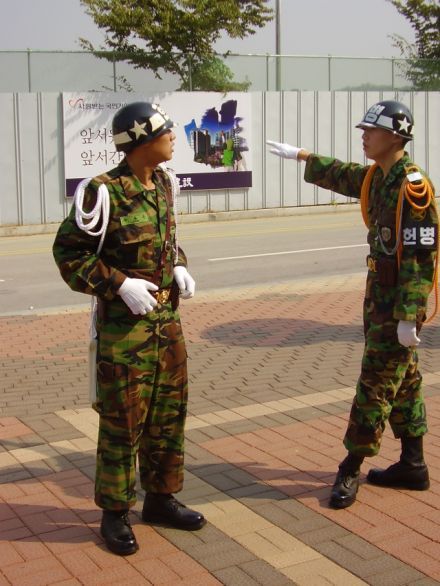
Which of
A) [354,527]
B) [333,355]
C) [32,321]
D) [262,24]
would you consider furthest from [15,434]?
[262,24]

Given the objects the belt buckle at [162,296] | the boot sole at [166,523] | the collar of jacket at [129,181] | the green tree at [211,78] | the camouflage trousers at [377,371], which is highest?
the green tree at [211,78]

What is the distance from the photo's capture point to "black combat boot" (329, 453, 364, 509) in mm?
4459

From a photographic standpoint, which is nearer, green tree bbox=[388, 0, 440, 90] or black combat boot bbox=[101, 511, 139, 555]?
black combat boot bbox=[101, 511, 139, 555]

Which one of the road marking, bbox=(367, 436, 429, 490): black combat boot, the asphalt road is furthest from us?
the road marking

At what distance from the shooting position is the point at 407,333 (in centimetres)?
433

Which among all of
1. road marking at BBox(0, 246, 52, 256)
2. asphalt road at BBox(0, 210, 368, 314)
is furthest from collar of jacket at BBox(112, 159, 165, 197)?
road marking at BBox(0, 246, 52, 256)

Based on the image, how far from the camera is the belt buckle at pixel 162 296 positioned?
4113 millimetres

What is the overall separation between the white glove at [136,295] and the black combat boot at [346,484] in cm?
139

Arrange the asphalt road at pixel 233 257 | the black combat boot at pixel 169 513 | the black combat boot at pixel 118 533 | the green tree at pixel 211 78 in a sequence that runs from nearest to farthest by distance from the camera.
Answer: the black combat boot at pixel 118 533
the black combat boot at pixel 169 513
the asphalt road at pixel 233 257
the green tree at pixel 211 78

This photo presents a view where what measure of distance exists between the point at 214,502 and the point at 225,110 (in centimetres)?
1891

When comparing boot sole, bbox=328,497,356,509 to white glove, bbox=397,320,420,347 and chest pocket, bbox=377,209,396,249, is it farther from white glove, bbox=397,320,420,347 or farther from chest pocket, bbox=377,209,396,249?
Result: chest pocket, bbox=377,209,396,249

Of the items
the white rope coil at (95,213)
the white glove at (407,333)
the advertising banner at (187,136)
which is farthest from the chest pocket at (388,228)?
the advertising banner at (187,136)

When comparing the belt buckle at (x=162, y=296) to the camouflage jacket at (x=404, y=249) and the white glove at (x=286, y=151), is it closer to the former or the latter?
the camouflage jacket at (x=404, y=249)

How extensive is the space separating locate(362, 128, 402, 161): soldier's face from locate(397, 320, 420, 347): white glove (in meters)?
0.86
